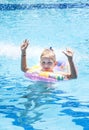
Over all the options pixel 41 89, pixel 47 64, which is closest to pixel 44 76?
pixel 47 64

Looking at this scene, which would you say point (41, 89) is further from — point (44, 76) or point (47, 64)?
point (47, 64)

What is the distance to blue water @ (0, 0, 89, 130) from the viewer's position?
4875mm

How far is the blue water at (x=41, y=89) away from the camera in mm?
4875

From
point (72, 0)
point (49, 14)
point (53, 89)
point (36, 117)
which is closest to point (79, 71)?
point (53, 89)

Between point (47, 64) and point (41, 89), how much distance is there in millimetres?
466

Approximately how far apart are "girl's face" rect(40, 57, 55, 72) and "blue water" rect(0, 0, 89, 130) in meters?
0.28

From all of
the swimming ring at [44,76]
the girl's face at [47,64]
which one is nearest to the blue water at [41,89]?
the swimming ring at [44,76]

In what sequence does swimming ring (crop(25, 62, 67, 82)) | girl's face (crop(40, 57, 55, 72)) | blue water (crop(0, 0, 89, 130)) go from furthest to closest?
1. swimming ring (crop(25, 62, 67, 82))
2. girl's face (crop(40, 57, 55, 72))
3. blue water (crop(0, 0, 89, 130))

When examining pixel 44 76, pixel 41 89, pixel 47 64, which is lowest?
pixel 41 89

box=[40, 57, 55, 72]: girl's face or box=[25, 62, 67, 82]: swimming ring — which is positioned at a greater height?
box=[40, 57, 55, 72]: girl's face

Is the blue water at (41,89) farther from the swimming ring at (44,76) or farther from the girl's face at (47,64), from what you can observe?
the girl's face at (47,64)

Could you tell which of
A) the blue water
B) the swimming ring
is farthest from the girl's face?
the blue water

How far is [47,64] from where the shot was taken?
6301 millimetres

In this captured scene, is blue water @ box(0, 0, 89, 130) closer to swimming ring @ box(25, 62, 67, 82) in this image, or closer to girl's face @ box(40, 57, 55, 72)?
swimming ring @ box(25, 62, 67, 82)
